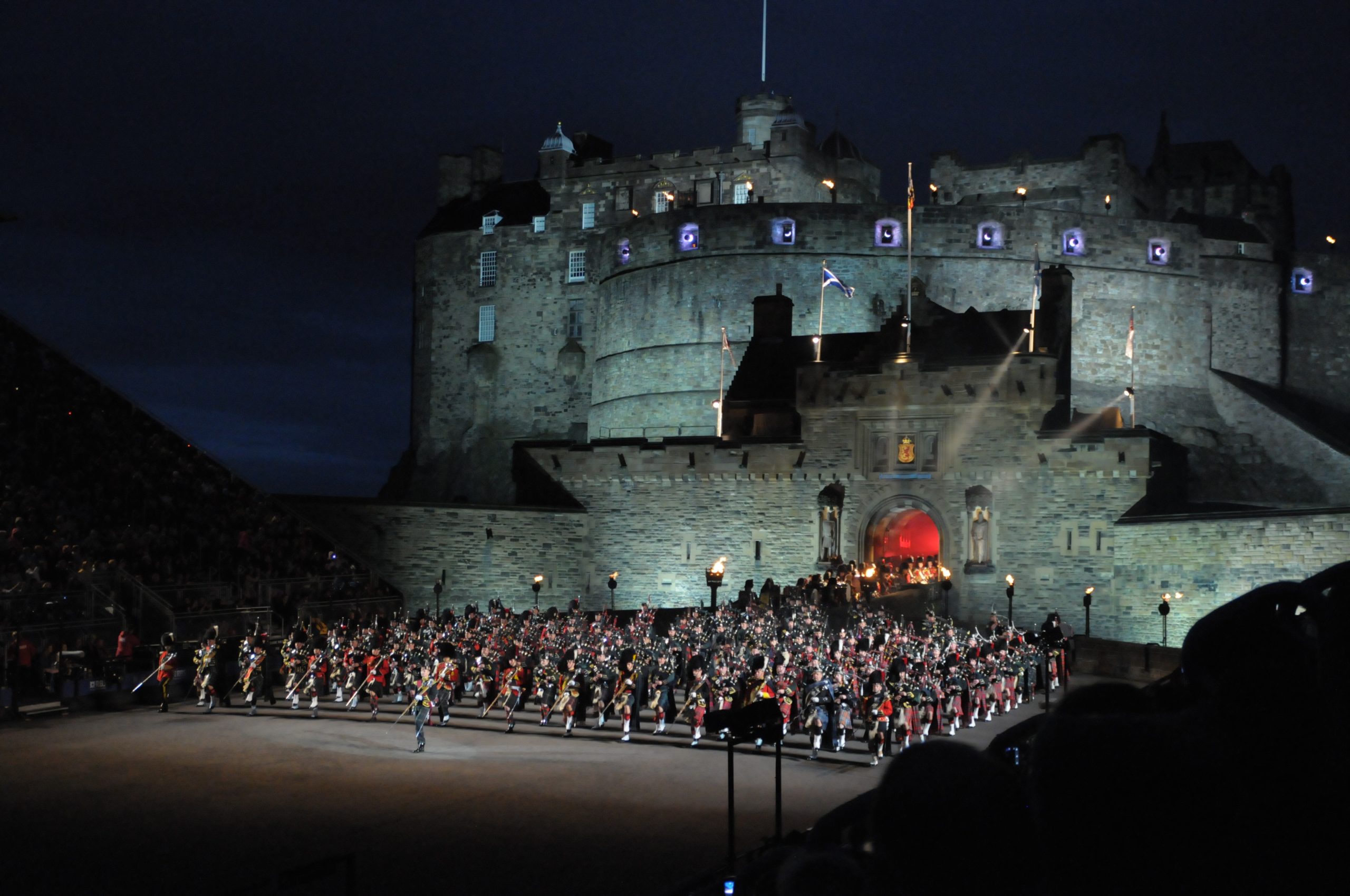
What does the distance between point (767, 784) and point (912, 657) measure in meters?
5.53

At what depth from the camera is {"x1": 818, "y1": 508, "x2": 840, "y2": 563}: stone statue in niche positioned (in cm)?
3253

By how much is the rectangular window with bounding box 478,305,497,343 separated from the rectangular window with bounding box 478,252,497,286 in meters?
1.01

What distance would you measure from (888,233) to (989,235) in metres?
3.38

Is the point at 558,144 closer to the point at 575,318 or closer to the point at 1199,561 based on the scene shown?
the point at 575,318

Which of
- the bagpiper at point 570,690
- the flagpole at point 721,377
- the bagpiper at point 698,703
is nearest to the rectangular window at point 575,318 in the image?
the flagpole at point 721,377

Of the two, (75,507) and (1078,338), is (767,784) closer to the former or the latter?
(75,507)

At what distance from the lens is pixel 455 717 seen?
21.7 metres

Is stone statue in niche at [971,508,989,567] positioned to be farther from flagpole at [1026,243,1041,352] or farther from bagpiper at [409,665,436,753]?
bagpiper at [409,665,436,753]

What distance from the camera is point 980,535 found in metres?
31.0

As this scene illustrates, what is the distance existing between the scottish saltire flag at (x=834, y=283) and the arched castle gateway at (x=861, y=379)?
18.0 inches

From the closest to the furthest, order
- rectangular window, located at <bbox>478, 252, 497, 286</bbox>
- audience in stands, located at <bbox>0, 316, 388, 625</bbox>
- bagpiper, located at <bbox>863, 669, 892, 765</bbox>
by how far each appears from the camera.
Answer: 1. bagpiper, located at <bbox>863, 669, 892, 765</bbox>
2. audience in stands, located at <bbox>0, 316, 388, 625</bbox>
3. rectangular window, located at <bbox>478, 252, 497, 286</bbox>

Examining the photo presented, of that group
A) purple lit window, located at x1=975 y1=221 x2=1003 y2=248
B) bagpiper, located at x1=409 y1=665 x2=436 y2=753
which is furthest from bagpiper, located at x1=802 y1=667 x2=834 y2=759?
purple lit window, located at x1=975 y1=221 x2=1003 y2=248

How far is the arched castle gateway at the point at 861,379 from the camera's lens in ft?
100.0

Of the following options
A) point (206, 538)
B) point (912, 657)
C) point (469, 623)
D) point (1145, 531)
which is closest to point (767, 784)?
point (912, 657)
